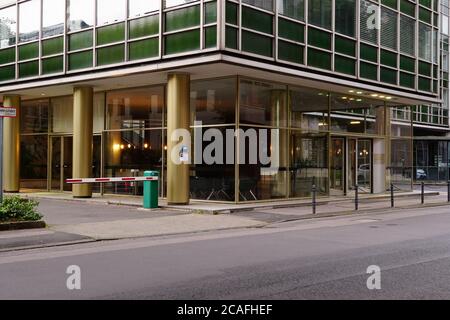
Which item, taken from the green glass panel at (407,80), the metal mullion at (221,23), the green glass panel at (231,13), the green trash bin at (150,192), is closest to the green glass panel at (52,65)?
the green trash bin at (150,192)

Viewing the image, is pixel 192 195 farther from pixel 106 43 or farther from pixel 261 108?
pixel 106 43

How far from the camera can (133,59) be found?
19875mm

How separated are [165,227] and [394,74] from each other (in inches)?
586

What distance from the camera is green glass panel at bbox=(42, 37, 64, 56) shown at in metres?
22.6

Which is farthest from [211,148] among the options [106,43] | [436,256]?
[436,256]

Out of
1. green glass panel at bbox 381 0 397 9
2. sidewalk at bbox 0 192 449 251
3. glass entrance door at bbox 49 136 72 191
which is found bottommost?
sidewalk at bbox 0 192 449 251

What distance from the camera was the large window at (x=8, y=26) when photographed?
981 inches

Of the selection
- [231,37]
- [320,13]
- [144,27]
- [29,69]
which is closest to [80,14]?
[29,69]

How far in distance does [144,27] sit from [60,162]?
8.88m

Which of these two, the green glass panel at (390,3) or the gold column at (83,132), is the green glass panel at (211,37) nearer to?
the gold column at (83,132)

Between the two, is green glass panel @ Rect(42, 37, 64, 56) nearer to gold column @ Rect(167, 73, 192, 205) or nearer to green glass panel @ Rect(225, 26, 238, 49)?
gold column @ Rect(167, 73, 192, 205)

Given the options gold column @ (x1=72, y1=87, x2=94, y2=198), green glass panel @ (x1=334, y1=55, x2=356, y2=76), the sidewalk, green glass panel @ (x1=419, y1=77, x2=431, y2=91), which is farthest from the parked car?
gold column @ (x1=72, y1=87, x2=94, y2=198)

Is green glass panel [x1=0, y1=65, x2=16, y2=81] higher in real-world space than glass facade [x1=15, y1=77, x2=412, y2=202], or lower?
higher

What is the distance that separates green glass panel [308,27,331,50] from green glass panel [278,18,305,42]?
0.51 meters
